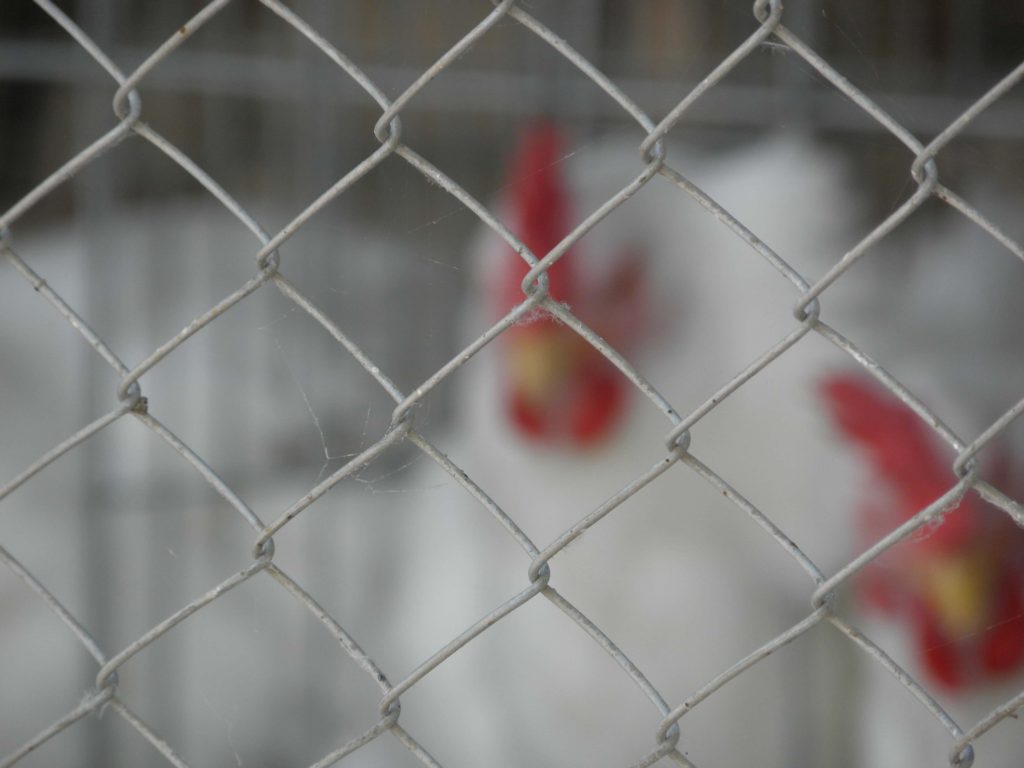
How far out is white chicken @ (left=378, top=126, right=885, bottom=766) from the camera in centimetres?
150

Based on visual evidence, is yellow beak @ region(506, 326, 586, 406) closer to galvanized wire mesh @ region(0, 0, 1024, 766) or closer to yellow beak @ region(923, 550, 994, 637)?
yellow beak @ region(923, 550, 994, 637)

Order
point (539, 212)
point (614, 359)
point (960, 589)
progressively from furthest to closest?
point (539, 212), point (960, 589), point (614, 359)

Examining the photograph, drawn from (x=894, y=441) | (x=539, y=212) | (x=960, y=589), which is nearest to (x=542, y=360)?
(x=539, y=212)

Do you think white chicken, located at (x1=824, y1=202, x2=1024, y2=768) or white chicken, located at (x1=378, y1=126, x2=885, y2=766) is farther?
white chicken, located at (x1=378, y1=126, x2=885, y2=766)

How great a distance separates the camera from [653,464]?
5.05 feet

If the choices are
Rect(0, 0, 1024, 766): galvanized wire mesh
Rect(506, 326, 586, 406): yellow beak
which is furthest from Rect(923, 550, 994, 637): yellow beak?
Rect(0, 0, 1024, 766): galvanized wire mesh

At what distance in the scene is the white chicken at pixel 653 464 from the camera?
4.91 ft

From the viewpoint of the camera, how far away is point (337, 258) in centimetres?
209

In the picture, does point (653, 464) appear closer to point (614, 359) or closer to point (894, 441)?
point (894, 441)

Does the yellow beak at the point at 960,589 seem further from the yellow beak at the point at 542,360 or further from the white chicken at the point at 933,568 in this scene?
the yellow beak at the point at 542,360

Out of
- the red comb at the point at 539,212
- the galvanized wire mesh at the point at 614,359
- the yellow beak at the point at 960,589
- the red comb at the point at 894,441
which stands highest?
the red comb at the point at 539,212

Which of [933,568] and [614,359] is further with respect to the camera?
[933,568]

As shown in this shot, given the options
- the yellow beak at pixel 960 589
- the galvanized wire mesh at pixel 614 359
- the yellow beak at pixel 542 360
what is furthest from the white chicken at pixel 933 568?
the galvanized wire mesh at pixel 614 359

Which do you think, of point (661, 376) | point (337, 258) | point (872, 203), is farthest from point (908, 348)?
point (337, 258)
